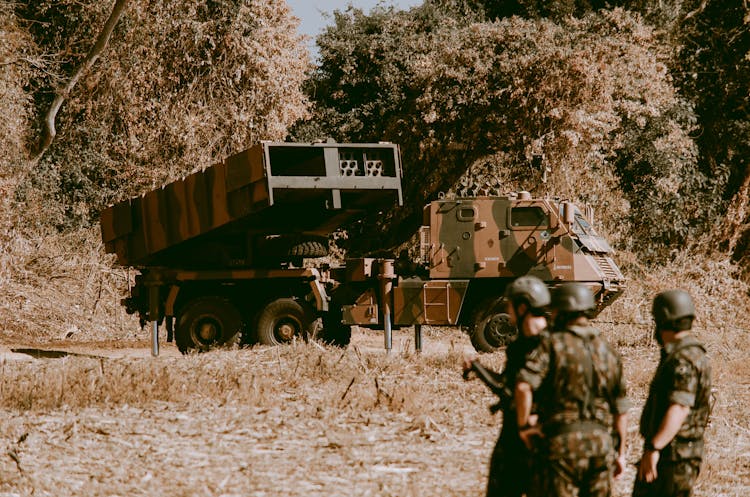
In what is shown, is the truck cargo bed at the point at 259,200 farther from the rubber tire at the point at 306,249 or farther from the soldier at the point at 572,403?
the soldier at the point at 572,403

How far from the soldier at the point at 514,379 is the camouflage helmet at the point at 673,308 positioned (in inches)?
20.9

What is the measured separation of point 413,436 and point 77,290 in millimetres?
14073

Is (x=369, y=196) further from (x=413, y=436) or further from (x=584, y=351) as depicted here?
(x=584, y=351)

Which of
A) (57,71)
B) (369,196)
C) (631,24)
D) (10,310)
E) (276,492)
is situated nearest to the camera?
(276,492)

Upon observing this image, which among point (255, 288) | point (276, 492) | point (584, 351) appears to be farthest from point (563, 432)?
point (255, 288)

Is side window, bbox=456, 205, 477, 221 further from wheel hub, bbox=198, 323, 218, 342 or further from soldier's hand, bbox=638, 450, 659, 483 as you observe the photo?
soldier's hand, bbox=638, 450, 659, 483

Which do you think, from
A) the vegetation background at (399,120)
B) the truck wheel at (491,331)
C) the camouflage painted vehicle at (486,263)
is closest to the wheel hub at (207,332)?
the camouflage painted vehicle at (486,263)

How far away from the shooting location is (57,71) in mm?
23016

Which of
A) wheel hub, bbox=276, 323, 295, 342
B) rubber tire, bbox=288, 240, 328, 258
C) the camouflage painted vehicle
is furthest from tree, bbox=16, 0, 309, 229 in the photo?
the camouflage painted vehicle

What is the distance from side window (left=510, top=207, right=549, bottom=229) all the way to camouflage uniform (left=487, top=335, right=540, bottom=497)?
34.8ft

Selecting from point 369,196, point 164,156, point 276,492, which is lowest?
point 276,492

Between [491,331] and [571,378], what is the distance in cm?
1086

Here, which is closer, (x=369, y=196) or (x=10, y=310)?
(x=369, y=196)

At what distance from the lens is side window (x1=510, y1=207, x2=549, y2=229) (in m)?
15.5
